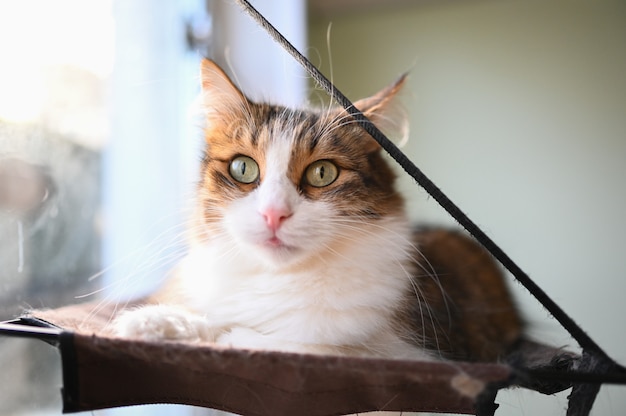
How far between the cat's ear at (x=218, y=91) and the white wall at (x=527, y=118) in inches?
51.8

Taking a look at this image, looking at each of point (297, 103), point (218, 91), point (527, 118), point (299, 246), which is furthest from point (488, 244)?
point (527, 118)

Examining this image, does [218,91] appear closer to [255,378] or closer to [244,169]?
[244,169]

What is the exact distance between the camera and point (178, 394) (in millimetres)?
830

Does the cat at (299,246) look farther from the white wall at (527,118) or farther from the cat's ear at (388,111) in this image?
the white wall at (527,118)

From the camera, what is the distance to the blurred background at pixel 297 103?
120cm

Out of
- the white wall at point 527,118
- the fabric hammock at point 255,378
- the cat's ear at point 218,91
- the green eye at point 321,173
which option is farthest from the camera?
the white wall at point 527,118

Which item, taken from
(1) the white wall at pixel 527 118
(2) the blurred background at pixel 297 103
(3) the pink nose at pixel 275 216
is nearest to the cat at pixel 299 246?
(3) the pink nose at pixel 275 216

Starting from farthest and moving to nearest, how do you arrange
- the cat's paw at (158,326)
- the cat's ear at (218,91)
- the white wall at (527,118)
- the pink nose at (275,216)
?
1. the white wall at (527,118)
2. the cat's ear at (218,91)
3. the pink nose at (275,216)
4. the cat's paw at (158,326)

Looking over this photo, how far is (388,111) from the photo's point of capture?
3.94 ft

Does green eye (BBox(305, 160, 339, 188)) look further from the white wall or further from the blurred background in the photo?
the white wall

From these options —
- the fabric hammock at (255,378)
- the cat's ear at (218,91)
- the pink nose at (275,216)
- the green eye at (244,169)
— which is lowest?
the fabric hammock at (255,378)

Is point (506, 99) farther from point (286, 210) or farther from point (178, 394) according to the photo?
point (178, 394)

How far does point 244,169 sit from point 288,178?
0.12m

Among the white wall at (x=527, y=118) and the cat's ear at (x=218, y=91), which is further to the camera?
the white wall at (x=527, y=118)
